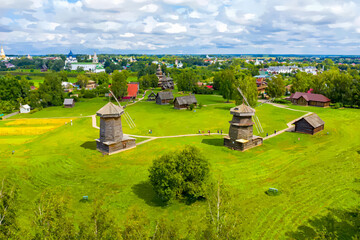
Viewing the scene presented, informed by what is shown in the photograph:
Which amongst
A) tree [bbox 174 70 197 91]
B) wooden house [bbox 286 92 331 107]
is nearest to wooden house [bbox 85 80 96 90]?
tree [bbox 174 70 197 91]

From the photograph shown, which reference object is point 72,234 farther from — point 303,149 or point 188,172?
point 303,149

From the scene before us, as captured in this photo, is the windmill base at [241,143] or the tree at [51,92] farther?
the tree at [51,92]

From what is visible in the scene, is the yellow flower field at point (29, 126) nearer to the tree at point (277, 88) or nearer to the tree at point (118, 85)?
the tree at point (118, 85)

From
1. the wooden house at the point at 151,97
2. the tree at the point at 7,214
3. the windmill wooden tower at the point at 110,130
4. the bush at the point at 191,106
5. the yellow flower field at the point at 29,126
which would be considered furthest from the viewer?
the wooden house at the point at 151,97

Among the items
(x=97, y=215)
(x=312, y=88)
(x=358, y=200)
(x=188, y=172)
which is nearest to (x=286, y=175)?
(x=358, y=200)

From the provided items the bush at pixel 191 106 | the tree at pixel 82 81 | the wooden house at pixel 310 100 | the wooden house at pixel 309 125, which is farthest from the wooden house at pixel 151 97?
the wooden house at pixel 309 125

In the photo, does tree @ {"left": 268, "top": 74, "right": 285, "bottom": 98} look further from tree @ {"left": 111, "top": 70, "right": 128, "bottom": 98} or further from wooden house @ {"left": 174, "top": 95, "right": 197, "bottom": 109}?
tree @ {"left": 111, "top": 70, "right": 128, "bottom": 98}

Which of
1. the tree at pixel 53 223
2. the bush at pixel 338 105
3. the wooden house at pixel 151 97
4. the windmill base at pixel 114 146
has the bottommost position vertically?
the windmill base at pixel 114 146
